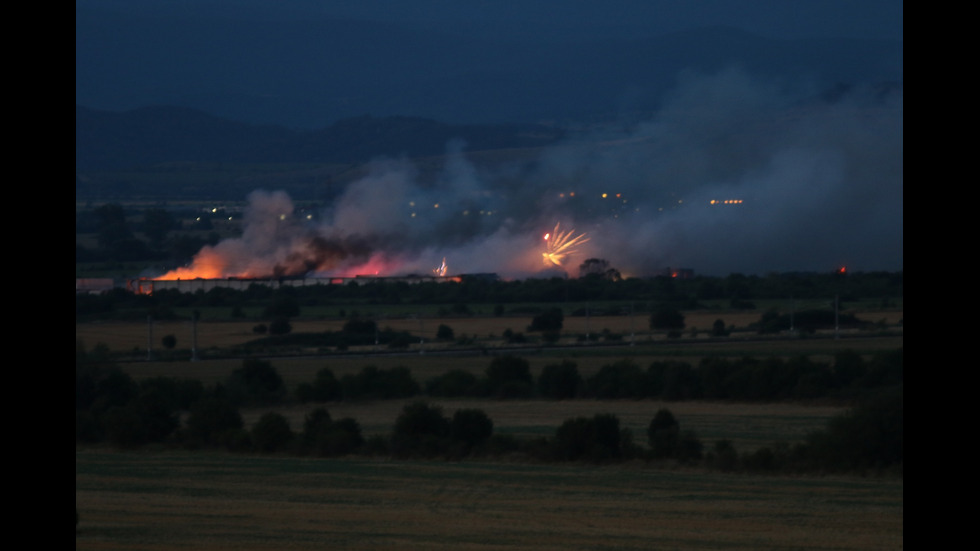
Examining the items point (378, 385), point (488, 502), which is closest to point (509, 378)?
point (378, 385)

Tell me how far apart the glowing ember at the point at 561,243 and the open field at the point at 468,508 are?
225 feet

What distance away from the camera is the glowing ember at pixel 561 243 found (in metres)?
97.9

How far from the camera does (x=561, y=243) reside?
3858 inches

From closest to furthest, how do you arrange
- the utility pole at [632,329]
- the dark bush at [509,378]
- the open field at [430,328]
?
the dark bush at [509,378]
the utility pole at [632,329]
the open field at [430,328]

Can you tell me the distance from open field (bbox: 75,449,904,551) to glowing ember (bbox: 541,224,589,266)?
6870 cm

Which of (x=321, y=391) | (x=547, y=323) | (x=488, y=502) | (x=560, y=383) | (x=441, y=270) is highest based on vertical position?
(x=441, y=270)

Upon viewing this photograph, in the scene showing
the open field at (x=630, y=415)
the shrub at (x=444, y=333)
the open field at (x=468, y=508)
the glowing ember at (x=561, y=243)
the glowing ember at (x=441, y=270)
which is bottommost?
the open field at (x=468, y=508)

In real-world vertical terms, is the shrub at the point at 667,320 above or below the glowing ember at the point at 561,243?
below

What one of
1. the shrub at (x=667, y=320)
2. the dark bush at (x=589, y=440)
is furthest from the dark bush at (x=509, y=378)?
the shrub at (x=667, y=320)

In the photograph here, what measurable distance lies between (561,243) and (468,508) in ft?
250

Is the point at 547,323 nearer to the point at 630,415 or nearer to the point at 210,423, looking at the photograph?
the point at 630,415

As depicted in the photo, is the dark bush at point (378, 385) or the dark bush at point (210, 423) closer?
the dark bush at point (210, 423)

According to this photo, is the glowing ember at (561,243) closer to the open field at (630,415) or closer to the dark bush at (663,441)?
the open field at (630,415)
